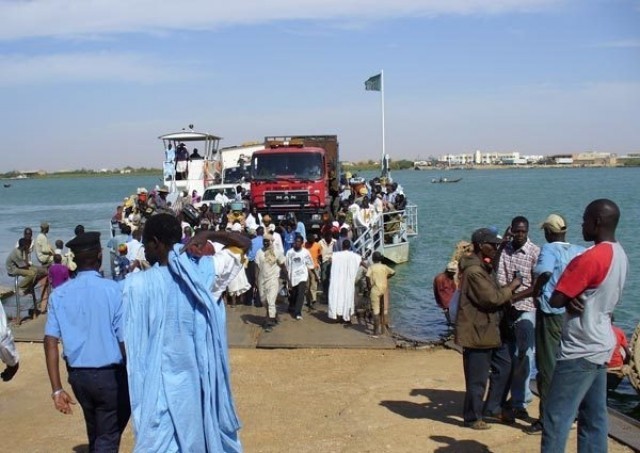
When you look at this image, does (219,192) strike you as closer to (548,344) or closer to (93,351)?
(548,344)

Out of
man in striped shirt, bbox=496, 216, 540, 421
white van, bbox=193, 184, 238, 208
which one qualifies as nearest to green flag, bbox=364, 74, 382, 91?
white van, bbox=193, 184, 238, 208

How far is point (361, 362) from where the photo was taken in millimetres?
9422

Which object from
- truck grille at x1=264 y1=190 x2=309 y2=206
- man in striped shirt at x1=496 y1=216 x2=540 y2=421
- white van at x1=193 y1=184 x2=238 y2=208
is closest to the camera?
man in striped shirt at x1=496 y1=216 x2=540 y2=421

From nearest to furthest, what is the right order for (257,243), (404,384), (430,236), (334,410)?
(334,410) → (404,384) → (257,243) → (430,236)

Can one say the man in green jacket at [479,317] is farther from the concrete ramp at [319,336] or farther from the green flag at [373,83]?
the green flag at [373,83]

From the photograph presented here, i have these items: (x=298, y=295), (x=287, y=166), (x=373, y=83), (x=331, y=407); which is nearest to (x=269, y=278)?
(x=298, y=295)

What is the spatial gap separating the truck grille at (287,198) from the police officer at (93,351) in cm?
1487

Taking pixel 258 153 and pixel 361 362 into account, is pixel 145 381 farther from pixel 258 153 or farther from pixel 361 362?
pixel 258 153

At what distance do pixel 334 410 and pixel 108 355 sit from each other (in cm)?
330

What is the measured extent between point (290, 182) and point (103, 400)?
50.1 feet

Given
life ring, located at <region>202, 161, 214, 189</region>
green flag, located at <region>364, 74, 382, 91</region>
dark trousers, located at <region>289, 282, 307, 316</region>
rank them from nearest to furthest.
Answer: dark trousers, located at <region>289, 282, 307, 316</region> → life ring, located at <region>202, 161, 214, 189</region> → green flag, located at <region>364, 74, 382, 91</region>

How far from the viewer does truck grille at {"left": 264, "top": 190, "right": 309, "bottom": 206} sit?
19.4 meters

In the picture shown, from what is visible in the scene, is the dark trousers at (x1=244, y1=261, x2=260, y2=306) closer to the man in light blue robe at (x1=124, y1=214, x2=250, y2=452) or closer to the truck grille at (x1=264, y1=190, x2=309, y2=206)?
the truck grille at (x1=264, y1=190, x2=309, y2=206)

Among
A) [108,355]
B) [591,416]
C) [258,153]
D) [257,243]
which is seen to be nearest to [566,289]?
[591,416]
